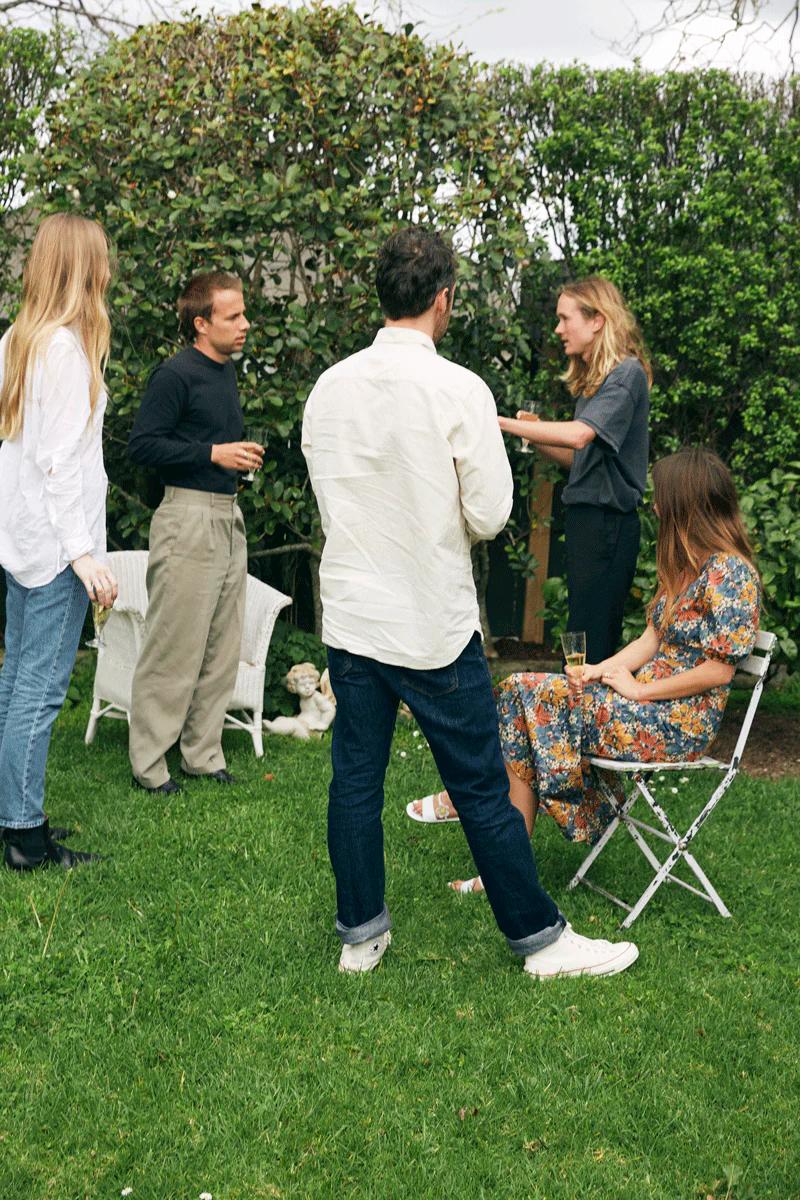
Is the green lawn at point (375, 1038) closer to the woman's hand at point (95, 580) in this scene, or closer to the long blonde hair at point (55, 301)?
the woman's hand at point (95, 580)

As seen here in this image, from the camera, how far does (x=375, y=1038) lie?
10.1ft

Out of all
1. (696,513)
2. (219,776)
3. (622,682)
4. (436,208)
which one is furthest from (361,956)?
(436,208)

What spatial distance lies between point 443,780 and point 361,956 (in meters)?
0.59

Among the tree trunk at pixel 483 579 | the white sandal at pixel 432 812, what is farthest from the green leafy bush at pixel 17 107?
the white sandal at pixel 432 812

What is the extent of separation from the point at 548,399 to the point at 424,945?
390cm

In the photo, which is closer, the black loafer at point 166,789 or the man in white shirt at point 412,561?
the man in white shirt at point 412,561

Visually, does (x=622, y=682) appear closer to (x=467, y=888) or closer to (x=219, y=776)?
(x=467, y=888)

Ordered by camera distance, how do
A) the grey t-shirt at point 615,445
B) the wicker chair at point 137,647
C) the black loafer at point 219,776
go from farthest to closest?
the wicker chair at point 137,647
the black loafer at point 219,776
the grey t-shirt at point 615,445

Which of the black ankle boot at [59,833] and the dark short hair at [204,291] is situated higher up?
the dark short hair at [204,291]

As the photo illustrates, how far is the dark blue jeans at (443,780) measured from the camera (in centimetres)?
316

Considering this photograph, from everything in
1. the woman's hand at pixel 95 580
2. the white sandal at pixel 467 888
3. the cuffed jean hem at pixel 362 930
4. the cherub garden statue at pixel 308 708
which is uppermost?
the woman's hand at pixel 95 580

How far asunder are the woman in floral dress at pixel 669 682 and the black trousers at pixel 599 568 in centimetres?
70

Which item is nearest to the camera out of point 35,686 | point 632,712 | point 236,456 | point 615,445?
point 632,712

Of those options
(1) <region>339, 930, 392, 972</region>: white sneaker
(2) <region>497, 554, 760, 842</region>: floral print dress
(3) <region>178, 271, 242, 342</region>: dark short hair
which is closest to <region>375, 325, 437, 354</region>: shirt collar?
(2) <region>497, 554, 760, 842</region>: floral print dress
